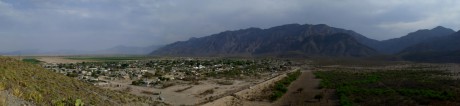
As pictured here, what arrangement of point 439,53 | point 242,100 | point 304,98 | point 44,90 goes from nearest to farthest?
point 44,90 → point 242,100 → point 304,98 → point 439,53

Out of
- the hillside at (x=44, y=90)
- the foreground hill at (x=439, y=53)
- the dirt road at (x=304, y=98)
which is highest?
the foreground hill at (x=439, y=53)

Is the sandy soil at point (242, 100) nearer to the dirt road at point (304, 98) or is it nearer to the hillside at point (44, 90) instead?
the dirt road at point (304, 98)

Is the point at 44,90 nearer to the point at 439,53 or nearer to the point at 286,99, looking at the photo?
the point at 286,99

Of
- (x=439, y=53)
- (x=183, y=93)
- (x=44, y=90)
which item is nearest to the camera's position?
(x=44, y=90)

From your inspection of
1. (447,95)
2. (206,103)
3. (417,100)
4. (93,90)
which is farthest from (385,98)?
(93,90)

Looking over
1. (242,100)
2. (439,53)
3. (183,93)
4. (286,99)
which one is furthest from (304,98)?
(439,53)

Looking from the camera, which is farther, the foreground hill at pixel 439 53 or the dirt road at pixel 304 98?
the foreground hill at pixel 439 53

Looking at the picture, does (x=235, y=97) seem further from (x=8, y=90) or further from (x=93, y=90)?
(x=8, y=90)

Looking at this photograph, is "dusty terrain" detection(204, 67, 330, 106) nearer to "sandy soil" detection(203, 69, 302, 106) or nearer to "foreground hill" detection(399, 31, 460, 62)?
"sandy soil" detection(203, 69, 302, 106)

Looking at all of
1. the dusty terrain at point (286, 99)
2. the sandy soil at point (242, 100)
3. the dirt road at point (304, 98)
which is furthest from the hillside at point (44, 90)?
the dirt road at point (304, 98)
